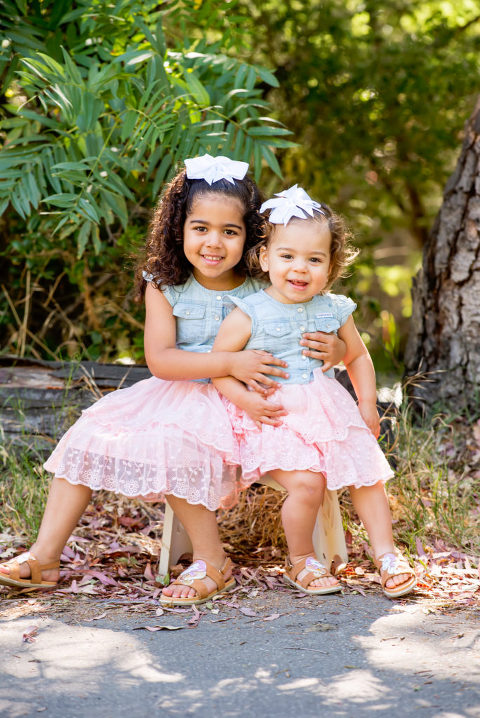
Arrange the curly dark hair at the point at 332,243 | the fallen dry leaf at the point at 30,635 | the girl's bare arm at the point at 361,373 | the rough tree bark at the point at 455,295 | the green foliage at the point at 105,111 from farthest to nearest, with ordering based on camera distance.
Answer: the rough tree bark at the point at 455,295, the green foliage at the point at 105,111, the girl's bare arm at the point at 361,373, the curly dark hair at the point at 332,243, the fallen dry leaf at the point at 30,635

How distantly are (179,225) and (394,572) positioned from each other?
1396 mm

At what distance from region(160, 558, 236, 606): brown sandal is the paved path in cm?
8

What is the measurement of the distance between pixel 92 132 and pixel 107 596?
191 cm

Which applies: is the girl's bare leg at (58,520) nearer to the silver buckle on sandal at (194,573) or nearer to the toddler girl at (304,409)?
the silver buckle on sandal at (194,573)

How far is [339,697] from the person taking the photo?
76.2 inches

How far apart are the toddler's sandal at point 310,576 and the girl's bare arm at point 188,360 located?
601 millimetres

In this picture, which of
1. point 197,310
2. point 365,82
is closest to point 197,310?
point 197,310

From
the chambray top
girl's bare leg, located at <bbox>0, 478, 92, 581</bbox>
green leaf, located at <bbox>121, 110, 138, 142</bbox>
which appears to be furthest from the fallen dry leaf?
green leaf, located at <bbox>121, 110, 138, 142</bbox>

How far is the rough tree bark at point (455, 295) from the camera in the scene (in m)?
4.05

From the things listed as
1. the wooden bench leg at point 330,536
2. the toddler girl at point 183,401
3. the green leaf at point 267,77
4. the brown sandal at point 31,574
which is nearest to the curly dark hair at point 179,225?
the toddler girl at point 183,401

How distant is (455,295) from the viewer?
4098 millimetres

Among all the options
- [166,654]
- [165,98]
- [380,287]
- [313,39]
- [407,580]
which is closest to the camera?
[166,654]

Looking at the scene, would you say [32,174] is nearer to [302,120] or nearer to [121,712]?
[121,712]

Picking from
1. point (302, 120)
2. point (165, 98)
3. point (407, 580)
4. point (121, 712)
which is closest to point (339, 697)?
point (121, 712)
